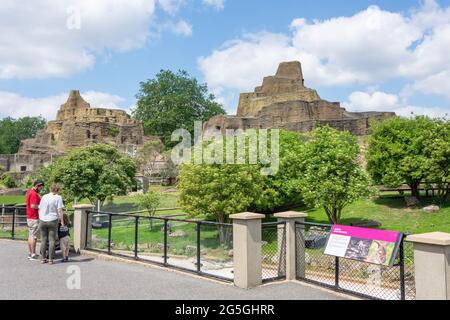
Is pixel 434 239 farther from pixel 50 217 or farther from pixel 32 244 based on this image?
pixel 32 244

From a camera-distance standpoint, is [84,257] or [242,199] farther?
[242,199]

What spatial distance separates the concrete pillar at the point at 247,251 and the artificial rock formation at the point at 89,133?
57060 millimetres

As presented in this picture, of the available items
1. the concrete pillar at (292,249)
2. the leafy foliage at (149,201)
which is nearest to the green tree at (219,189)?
the leafy foliage at (149,201)

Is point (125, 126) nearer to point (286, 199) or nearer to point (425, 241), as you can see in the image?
point (286, 199)

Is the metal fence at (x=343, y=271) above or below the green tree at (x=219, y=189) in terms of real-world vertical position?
below

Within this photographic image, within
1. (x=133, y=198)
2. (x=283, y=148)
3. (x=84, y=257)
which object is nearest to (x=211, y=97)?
(x=133, y=198)

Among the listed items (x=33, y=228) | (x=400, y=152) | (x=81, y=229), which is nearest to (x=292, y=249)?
(x=81, y=229)

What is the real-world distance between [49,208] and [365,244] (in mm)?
6674

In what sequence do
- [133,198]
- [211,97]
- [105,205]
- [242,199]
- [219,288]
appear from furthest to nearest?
[211,97], [133,198], [105,205], [242,199], [219,288]

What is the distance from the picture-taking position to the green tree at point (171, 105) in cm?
7375

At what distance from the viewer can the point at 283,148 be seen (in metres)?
25.0

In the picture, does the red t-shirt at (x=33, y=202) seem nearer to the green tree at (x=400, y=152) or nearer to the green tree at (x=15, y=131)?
the green tree at (x=400, y=152)
